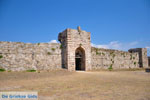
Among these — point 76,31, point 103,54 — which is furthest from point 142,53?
point 76,31

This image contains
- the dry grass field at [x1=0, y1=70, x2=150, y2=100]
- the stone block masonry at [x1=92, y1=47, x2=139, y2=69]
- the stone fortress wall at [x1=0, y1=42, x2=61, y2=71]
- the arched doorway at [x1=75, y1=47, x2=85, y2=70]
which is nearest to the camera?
the dry grass field at [x1=0, y1=70, x2=150, y2=100]

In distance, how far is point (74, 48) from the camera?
13734 mm

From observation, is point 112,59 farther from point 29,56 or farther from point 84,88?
point 84,88

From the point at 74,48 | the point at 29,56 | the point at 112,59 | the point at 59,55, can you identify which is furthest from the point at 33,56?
the point at 112,59

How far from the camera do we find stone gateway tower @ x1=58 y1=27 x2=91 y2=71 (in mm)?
13312

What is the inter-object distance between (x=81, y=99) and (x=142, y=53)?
69.7 ft

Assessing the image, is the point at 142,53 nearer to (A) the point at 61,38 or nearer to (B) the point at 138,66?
(B) the point at 138,66

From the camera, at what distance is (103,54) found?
16.8 meters

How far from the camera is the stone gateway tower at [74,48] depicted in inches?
524

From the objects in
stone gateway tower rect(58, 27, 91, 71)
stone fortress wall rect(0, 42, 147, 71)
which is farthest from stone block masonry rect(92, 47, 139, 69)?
stone gateway tower rect(58, 27, 91, 71)

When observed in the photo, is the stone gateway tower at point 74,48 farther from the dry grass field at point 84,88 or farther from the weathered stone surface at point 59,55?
the dry grass field at point 84,88

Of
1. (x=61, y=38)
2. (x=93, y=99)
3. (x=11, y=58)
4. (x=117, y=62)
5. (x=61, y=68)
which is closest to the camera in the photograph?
(x=93, y=99)

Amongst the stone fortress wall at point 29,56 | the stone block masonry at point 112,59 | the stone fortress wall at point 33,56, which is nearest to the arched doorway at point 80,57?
the stone fortress wall at point 33,56

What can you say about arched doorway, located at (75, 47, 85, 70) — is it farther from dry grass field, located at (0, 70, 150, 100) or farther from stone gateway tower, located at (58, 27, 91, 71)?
dry grass field, located at (0, 70, 150, 100)
